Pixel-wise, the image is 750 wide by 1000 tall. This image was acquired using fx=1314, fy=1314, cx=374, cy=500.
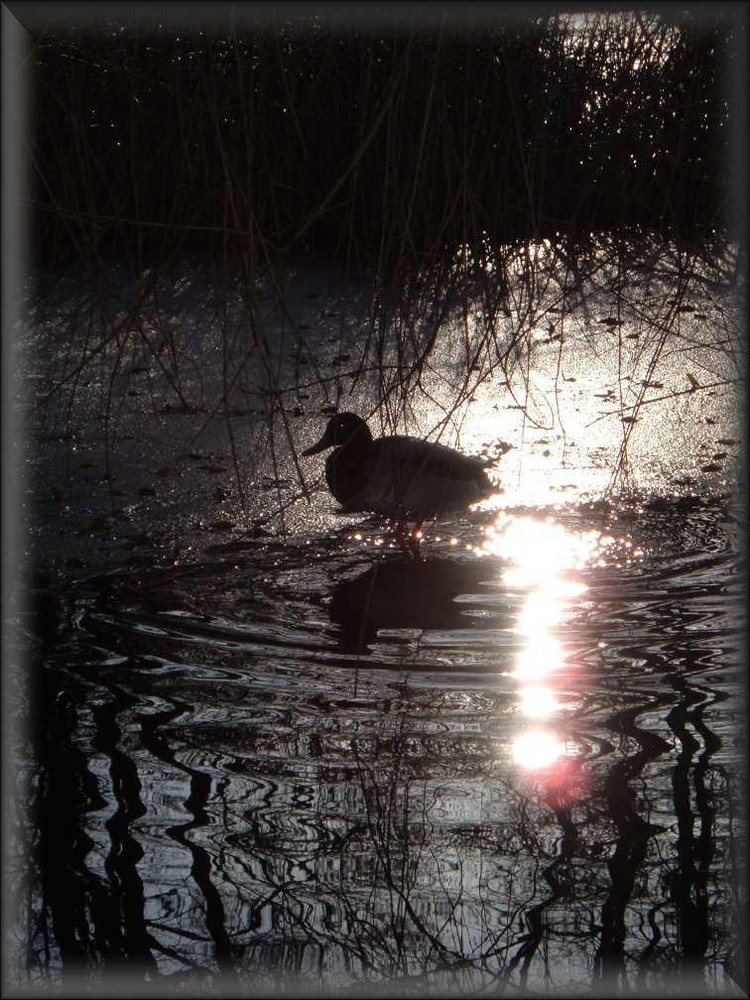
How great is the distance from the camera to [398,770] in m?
2.77

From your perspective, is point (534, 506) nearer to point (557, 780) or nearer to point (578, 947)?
point (557, 780)

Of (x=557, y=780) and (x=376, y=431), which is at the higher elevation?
(x=376, y=431)

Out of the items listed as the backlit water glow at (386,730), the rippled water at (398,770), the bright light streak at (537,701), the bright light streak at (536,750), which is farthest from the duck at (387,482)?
the bright light streak at (536,750)

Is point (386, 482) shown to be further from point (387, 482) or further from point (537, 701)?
point (537, 701)

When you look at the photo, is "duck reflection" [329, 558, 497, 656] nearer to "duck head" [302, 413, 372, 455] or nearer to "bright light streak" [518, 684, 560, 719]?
"bright light streak" [518, 684, 560, 719]

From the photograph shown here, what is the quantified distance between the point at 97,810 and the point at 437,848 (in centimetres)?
68

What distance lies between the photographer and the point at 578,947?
217 cm

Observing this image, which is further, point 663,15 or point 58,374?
point 58,374

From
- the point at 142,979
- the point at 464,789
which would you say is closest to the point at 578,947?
the point at 464,789

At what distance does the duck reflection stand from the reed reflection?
11cm

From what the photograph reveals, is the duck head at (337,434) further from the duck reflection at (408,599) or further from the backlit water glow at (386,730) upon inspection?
the duck reflection at (408,599)

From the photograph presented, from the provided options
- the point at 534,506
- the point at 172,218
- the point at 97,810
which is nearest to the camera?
the point at 172,218

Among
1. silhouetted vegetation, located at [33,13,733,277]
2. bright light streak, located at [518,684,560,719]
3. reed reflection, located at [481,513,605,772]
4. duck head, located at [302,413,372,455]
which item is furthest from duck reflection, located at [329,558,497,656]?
silhouetted vegetation, located at [33,13,733,277]

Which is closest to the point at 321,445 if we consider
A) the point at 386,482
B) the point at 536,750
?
the point at 386,482
